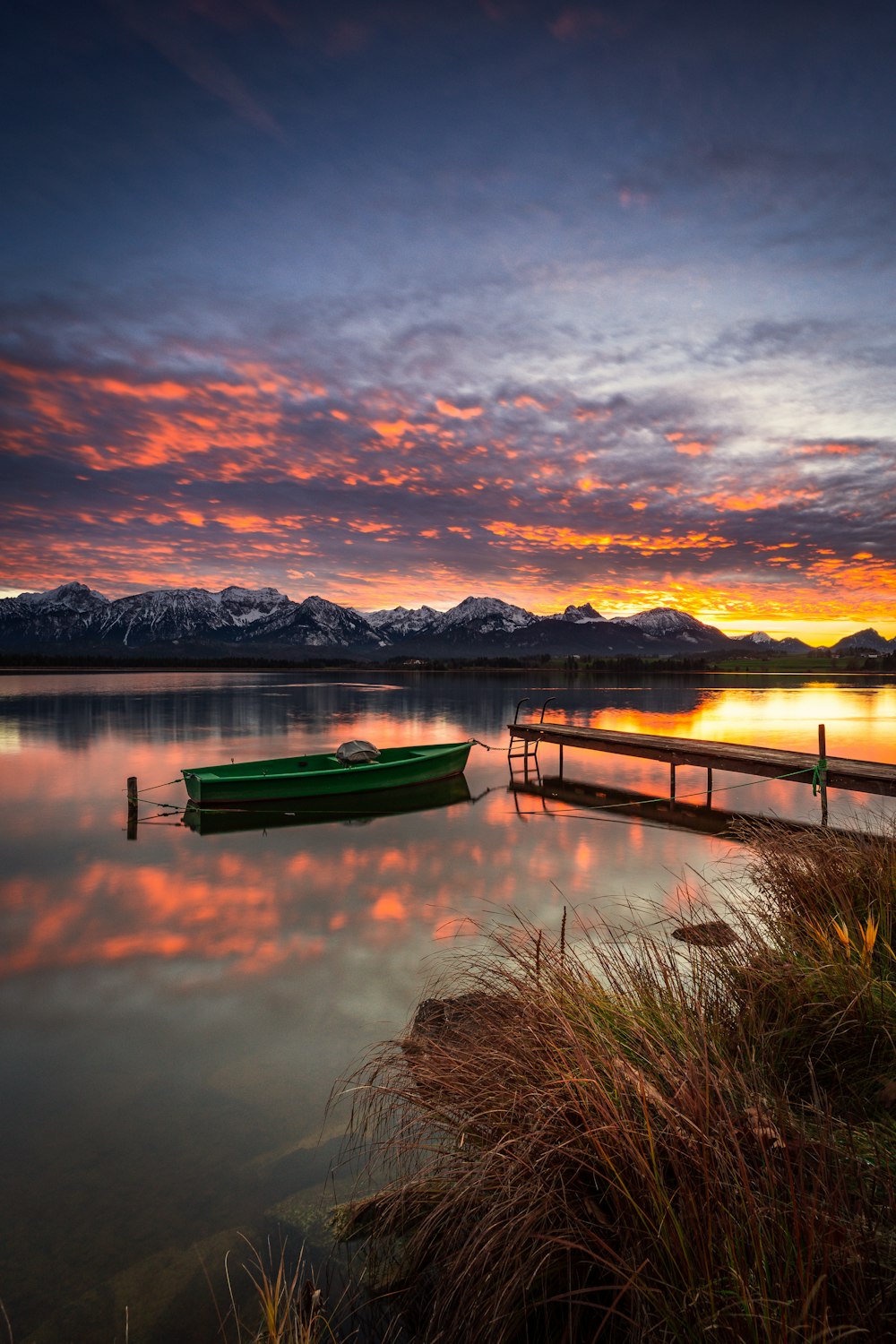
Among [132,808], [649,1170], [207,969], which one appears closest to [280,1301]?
[649,1170]

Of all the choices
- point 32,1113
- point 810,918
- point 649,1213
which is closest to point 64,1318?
point 32,1113

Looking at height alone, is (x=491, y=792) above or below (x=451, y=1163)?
below

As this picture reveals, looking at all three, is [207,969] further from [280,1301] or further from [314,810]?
[314,810]

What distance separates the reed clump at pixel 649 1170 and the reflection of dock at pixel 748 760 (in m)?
12.2

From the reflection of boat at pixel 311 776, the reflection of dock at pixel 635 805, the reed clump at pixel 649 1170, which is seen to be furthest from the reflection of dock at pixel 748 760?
the reed clump at pixel 649 1170

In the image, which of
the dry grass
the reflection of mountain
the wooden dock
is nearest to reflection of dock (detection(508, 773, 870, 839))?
the wooden dock

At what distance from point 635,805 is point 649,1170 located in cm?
1798

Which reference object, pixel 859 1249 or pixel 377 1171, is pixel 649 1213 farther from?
pixel 377 1171

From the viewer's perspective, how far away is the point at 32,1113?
6.19 meters

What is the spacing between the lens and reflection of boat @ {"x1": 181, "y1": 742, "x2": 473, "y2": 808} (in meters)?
18.6

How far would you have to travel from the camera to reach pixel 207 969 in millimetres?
9375

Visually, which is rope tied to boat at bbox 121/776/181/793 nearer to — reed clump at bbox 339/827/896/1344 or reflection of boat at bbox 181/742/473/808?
reflection of boat at bbox 181/742/473/808

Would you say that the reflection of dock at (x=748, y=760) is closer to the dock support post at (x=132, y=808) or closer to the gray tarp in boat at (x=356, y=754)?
the gray tarp in boat at (x=356, y=754)

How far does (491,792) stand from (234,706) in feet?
140
